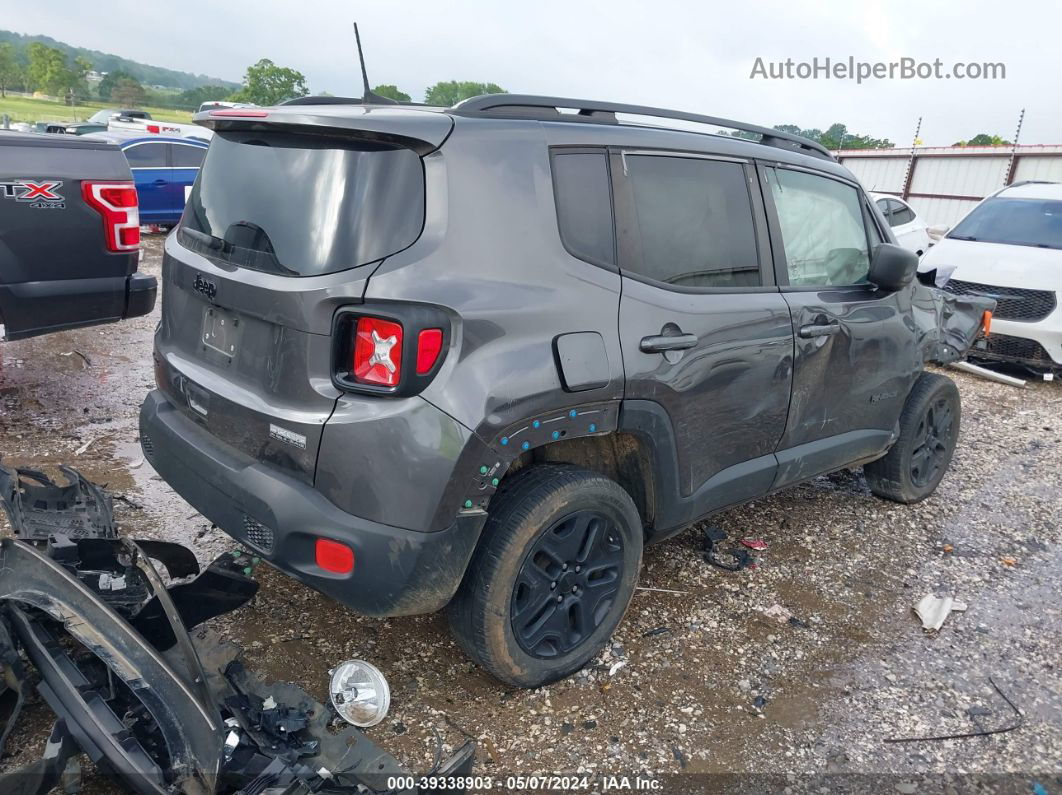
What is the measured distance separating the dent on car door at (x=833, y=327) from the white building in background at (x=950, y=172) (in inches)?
621

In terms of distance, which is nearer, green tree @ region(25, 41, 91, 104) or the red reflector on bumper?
the red reflector on bumper

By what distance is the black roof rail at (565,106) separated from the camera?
251cm

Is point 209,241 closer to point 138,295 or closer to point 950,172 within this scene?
point 138,295

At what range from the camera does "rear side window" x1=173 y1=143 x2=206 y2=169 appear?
1254 centimetres

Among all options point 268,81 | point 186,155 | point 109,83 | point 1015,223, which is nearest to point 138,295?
point 1015,223

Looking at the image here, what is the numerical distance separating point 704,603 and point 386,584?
1.72 metres

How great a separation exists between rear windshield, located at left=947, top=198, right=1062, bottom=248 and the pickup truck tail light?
804 centimetres

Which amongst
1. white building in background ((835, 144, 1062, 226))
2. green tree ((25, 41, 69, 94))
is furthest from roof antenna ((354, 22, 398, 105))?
green tree ((25, 41, 69, 94))

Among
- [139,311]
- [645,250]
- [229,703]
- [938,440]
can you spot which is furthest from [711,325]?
[139,311]

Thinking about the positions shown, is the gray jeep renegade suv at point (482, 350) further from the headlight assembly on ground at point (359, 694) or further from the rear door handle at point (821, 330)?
the headlight assembly on ground at point (359, 694)

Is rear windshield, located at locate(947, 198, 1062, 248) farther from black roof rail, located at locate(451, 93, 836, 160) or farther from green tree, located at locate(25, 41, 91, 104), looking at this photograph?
green tree, located at locate(25, 41, 91, 104)

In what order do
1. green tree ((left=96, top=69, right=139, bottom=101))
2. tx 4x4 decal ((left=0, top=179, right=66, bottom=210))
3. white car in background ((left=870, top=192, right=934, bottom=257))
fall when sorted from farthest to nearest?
green tree ((left=96, top=69, right=139, bottom=101))
white car in background ((left=870, top=192, right=934, bottom=257))
tx 4x4 decal ((left=0, top=179, right=66, bottom=210))

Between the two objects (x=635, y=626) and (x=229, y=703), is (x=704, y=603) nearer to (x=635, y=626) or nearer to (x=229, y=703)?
(x=635, y=626)

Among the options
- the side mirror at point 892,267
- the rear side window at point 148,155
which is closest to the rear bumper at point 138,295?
the side mirror at point 892,267
